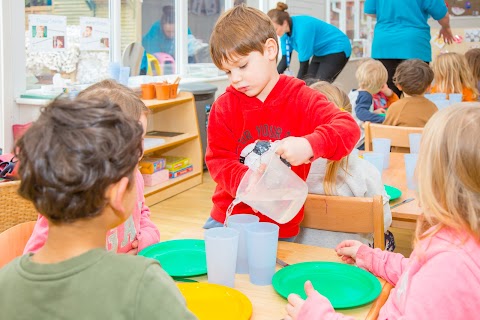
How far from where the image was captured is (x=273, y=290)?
4.35 feet

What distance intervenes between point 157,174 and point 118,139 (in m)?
3.88

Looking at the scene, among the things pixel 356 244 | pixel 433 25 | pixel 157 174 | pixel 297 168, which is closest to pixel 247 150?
pixel 297 168

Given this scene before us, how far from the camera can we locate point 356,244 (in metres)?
1.50

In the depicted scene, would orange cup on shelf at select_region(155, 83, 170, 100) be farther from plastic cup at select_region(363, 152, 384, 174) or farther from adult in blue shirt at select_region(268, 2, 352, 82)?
plastic cup at select_region(363, 152, 384, 174)

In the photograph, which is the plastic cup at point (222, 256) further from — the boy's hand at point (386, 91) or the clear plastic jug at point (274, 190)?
the boy's hand at point (386, 91)

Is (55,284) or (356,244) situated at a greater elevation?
(55,284)

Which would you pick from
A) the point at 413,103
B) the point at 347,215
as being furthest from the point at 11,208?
the point at 413,103

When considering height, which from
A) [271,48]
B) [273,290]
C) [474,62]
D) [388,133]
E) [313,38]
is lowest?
[273,290]

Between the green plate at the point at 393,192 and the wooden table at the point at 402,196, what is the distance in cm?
2

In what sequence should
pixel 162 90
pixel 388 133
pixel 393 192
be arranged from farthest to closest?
pixel 162 90, pixel 388 133, pixel 393 192

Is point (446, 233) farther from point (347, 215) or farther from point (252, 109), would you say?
point (252, 109)

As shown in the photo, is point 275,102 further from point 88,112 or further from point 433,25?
point 433,25

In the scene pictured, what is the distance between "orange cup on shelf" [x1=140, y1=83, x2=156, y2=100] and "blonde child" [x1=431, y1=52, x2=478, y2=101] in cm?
237

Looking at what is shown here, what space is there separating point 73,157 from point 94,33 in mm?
4200
